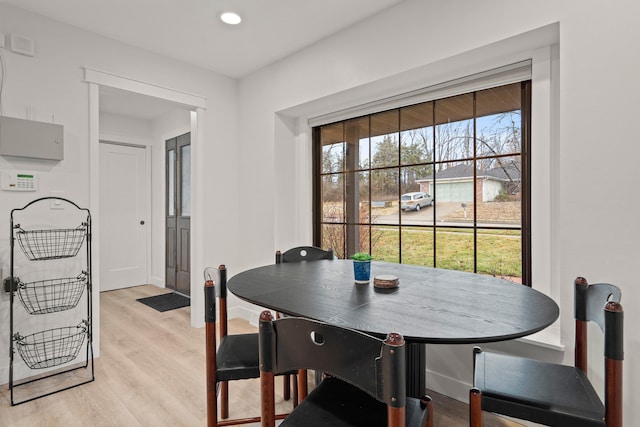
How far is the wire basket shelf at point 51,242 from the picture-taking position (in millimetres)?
2474

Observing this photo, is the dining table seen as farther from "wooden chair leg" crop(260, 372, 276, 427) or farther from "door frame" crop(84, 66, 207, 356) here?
"door frame" crop(84, 66, 207, 356)

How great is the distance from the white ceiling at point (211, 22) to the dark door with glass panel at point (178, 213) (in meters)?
1.85

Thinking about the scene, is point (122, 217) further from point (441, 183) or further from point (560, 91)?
point (560, 91)

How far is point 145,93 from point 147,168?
8.29ft

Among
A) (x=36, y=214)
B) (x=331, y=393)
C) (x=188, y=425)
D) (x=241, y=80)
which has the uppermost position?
(x=241, y=80)

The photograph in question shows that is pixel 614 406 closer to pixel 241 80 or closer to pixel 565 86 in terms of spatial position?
pixel 565 86

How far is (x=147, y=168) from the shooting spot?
529cm

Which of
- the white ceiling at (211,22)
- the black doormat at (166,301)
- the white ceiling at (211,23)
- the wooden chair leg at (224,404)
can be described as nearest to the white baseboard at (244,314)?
the black doormat at (166,301)

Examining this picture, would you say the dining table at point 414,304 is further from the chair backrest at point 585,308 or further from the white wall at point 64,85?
the white wall at point 64,85

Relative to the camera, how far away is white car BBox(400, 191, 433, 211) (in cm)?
257

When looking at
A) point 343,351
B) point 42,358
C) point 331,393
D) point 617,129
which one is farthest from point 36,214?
point 617,129

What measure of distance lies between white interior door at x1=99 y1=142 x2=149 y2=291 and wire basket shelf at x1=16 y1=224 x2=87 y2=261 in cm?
236

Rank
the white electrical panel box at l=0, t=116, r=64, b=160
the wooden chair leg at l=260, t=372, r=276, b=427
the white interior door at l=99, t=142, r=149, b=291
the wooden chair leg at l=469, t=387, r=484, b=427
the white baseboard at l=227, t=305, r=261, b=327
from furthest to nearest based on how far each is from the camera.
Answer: the white interior door at l=99, t=142, r=149, b=291, the white baseboard at l=227, t=305, r=261, b=327, the white electrical panel box at l=0, t=116, r=64, b=160, the wooden chair leg at l=469, t=387, r=484, b=427, the wooden chair leg at l=260, t=372, r=276, b=427

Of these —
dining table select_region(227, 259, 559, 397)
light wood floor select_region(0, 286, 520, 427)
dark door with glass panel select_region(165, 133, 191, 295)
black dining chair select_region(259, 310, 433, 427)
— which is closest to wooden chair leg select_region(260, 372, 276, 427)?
black dining chair select_region(259, 310, 433, 427)
